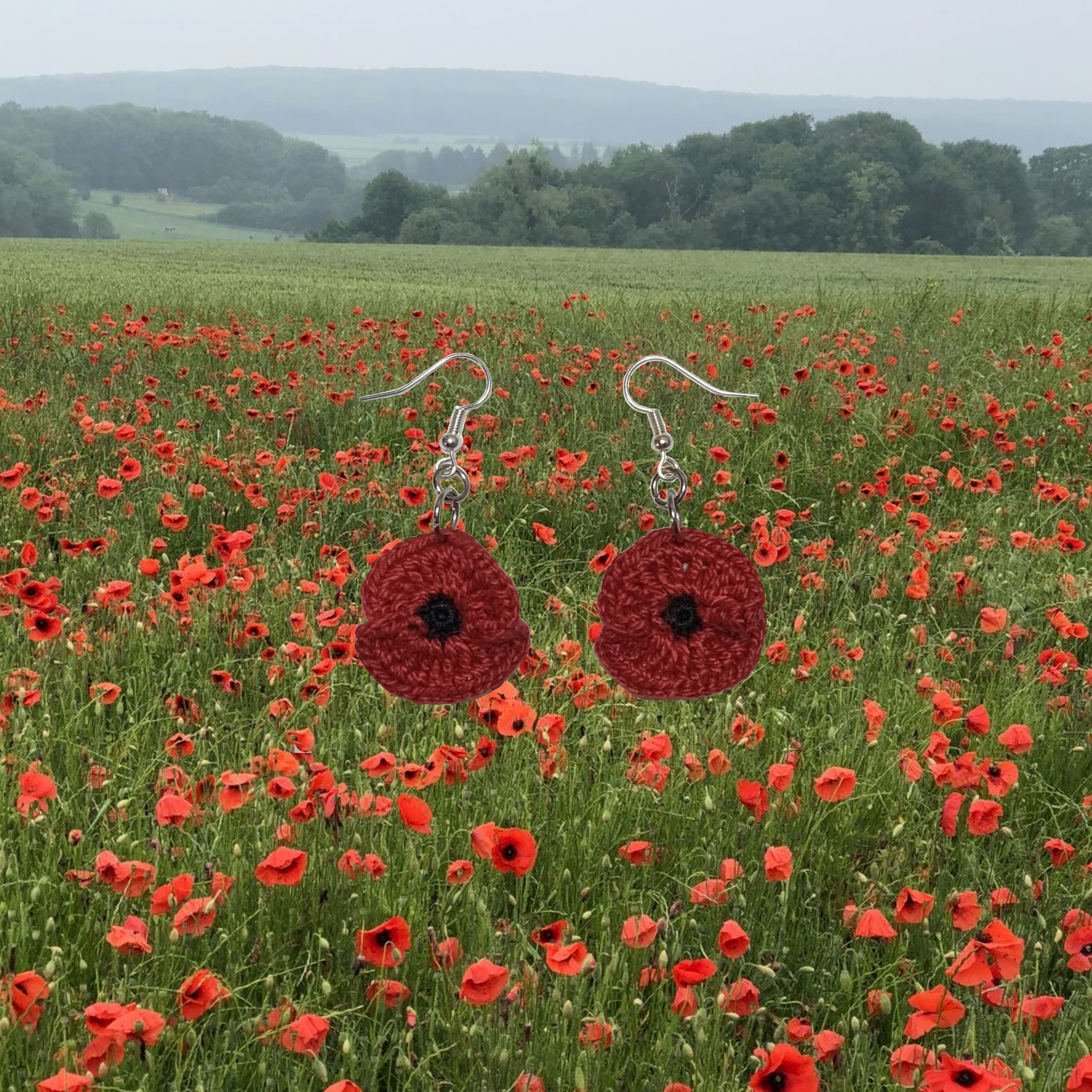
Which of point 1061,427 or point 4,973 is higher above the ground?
point 1061,427

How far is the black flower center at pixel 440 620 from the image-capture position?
106 cm

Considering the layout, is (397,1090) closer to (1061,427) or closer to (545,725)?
(545,725)

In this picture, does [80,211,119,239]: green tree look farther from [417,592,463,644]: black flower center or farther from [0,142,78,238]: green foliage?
[417,592,463,644]: black flower center

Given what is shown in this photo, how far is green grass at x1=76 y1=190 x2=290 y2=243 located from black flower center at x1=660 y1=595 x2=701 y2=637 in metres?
71.6

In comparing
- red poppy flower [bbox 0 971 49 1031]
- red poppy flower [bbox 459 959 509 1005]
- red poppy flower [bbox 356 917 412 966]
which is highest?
red poppy flower [bbox 459 959 509 1005]

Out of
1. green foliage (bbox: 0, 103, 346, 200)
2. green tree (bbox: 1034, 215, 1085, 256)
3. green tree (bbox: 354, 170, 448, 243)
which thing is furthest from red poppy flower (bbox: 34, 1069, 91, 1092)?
green foliage (bbox: 0, 103, 346, 200)

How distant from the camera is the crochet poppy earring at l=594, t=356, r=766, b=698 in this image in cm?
105

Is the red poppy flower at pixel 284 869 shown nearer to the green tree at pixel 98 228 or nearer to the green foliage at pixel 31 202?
the green foliage at pixel 31 202

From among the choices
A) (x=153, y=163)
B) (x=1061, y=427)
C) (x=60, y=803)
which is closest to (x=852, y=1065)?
(x=60, y=803)

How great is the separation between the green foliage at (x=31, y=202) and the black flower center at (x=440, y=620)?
268 feet

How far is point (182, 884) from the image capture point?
1.75m

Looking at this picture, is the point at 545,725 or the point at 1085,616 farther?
the point at 1085,616

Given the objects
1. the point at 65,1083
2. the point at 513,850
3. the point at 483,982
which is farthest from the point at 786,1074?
the point at 65,1083

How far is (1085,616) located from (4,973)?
312cm
